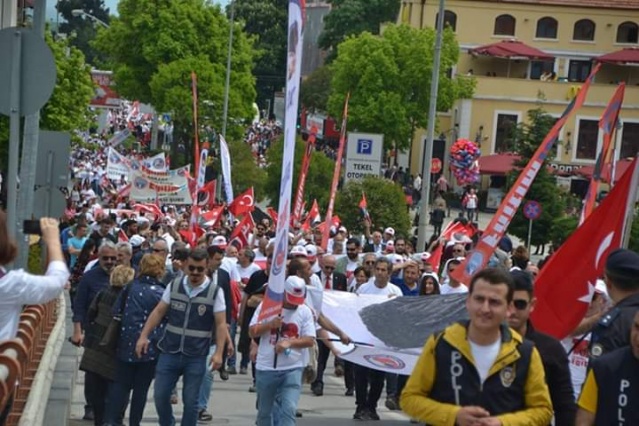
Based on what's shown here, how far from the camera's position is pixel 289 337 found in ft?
36.8

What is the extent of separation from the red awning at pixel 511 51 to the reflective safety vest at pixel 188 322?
6321cm

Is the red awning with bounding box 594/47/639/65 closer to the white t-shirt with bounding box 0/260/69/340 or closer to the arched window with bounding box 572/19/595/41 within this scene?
the arched window with bounding box 572/19/595/41

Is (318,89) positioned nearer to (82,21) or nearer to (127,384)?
(82,21)

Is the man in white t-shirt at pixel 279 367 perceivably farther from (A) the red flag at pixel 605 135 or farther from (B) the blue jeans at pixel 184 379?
(A) the red flag at pixel 605 135

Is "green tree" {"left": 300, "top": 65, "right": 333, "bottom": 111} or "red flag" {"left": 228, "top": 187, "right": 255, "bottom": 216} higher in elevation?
"green tree" {"left": 300, "top": 65, "right": 333, "bottom": 111}

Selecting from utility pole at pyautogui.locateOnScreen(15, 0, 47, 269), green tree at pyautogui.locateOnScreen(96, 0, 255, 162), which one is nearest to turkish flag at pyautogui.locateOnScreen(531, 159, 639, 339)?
utility pole at pyautogui.locateOnScreen(15, 0, 47, 269)

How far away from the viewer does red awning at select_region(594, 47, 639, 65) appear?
72144mm

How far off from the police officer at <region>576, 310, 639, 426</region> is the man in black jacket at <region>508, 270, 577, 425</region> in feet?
1.77

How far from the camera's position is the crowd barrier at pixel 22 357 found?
21.9 feet

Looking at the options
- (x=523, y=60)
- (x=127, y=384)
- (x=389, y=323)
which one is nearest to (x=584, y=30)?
(x=523, y=60)

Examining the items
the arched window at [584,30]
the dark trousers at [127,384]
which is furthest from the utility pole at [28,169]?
the arched window at [584,30]

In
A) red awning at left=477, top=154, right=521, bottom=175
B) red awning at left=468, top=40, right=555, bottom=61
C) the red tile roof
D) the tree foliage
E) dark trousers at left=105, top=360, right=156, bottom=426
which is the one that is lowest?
dark trousers at left=105, top=360, right=156, bottom=426

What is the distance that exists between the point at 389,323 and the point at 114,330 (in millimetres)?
2752

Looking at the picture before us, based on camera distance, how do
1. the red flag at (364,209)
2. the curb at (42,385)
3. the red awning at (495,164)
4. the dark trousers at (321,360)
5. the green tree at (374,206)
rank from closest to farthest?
the curb at (42,385), the dark trousers at (321,360), the red flag at (364,209), the green tree at (374,206), the red awning at (495,164)
